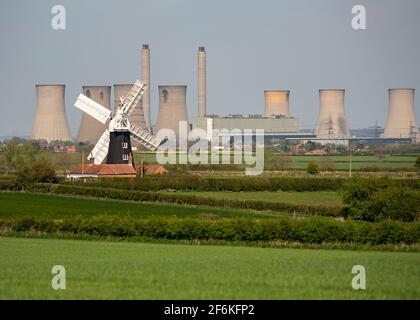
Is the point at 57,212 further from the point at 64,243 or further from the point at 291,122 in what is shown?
the point at 291,122

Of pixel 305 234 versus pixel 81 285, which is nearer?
pixel 81 285

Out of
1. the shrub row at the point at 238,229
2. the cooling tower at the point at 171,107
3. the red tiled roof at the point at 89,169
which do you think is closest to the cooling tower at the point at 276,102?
the cooling tower at the point at 171,107

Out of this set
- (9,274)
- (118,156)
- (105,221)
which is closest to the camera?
(9,274)

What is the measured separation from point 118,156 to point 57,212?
1914cm

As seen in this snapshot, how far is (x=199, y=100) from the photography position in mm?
118125

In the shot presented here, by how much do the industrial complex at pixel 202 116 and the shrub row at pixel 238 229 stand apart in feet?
166

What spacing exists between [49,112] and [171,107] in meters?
11.9

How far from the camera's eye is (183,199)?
4200 cm

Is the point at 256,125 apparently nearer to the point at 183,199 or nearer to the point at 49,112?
the point at 49,112

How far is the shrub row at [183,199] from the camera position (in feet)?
121

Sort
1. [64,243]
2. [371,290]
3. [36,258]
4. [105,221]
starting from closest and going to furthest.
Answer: [371,290]
[36,258]
[64,243]
[105,221]

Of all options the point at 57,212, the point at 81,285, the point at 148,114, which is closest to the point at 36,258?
the point at 81,285

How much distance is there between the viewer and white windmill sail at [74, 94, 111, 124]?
57.2m
